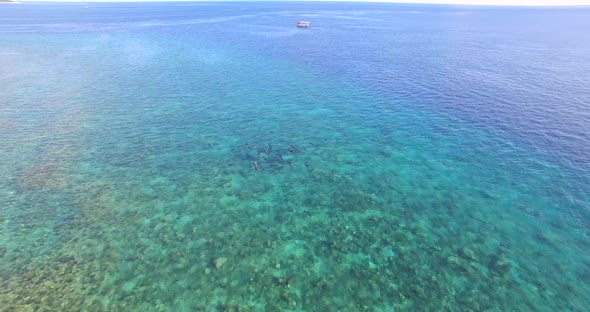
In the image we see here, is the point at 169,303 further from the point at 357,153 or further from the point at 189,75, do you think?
the point at 189,75

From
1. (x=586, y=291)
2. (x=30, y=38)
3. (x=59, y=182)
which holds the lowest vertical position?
(x=586, y=291)

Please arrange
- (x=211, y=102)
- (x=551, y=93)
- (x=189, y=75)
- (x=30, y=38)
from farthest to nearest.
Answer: (x=30, y=38), (x=189, y=75), (x=551, y=93), (x=211, y=102)

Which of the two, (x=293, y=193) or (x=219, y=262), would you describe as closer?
(x=219, y=262)

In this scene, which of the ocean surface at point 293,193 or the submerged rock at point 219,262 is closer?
the ocean surface at point 293,193

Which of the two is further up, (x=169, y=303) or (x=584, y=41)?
(x=584, y=41)

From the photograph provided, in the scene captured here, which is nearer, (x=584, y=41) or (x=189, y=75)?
(x=189, y=75)

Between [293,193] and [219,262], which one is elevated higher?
[293,193]

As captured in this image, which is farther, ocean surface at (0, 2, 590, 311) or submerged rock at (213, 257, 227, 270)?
submerged rock at (213, 257, 227, 270)

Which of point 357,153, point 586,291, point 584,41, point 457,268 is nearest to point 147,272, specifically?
point 457,268
